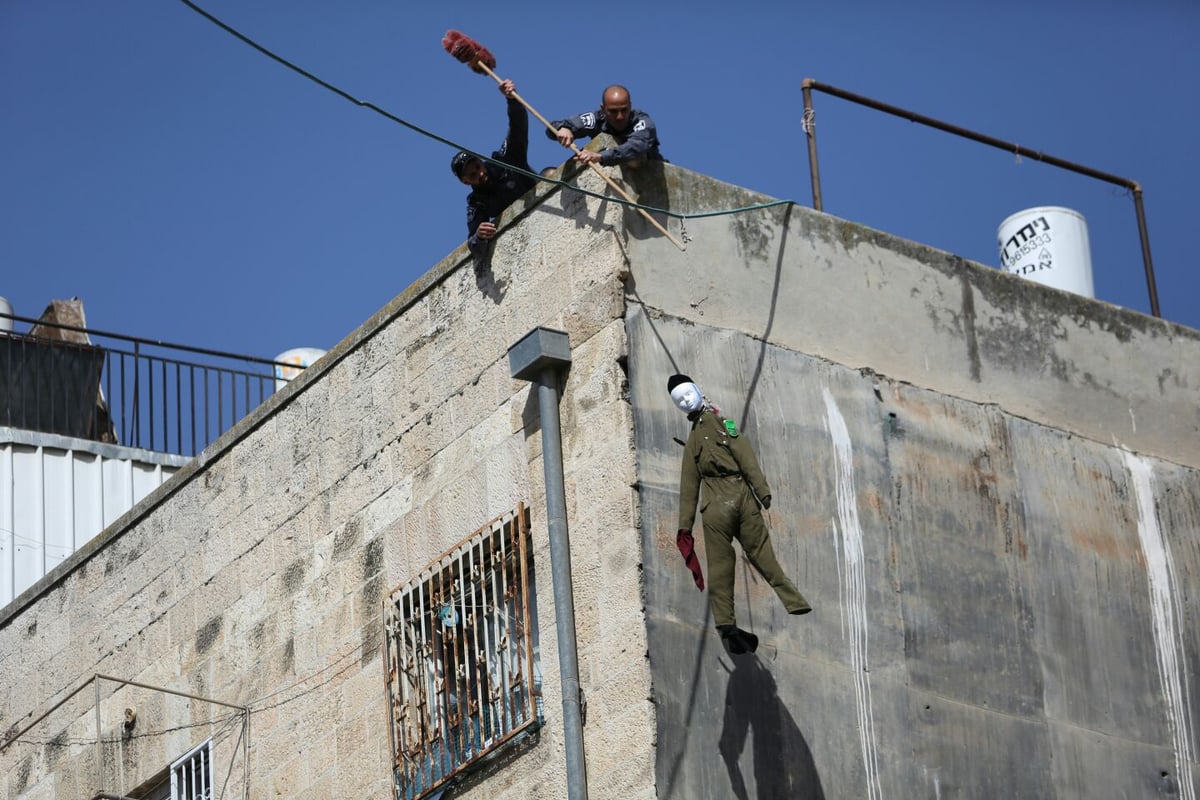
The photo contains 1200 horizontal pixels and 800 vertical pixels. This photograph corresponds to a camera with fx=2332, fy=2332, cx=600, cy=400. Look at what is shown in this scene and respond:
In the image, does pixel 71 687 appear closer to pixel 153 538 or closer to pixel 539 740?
pixel 153 538

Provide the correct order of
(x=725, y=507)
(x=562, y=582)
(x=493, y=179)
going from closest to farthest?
(x=725, y=507) < (x=562, y=582) < (x=493, y=179)

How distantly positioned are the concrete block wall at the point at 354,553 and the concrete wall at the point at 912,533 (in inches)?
12.3

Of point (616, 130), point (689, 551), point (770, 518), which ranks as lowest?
point (689, 551)

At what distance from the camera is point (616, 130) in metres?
14.2

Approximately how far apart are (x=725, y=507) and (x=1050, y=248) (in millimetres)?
6328

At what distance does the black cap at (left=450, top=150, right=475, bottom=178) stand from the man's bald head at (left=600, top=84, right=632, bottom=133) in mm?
1197

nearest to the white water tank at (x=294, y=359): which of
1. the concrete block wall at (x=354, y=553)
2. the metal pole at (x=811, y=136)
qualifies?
the concrete block wall at (x=354, y=553)

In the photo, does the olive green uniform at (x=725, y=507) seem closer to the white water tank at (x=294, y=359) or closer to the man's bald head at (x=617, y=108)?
the man's bald head at (x=617, y=108)

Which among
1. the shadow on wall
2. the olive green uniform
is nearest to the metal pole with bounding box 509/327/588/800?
the shadow on wall

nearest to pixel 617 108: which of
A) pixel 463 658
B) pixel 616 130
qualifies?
pixel 616 130

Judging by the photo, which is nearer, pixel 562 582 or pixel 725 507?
pixel 725 507

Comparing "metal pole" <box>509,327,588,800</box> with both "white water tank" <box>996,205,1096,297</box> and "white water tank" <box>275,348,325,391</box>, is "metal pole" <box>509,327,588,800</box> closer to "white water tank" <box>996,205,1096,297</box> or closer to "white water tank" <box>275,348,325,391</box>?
"white water tank" <box>996,205,1096,297</box>

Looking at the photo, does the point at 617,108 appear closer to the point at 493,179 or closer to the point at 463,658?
the point at 493,179

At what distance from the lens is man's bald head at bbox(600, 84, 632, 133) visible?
1412cm
